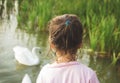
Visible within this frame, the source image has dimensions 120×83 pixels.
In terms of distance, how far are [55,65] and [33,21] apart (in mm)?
6143

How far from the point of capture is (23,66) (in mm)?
6457

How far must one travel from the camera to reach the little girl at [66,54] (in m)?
2.06

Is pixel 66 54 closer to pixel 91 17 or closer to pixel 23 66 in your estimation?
pixel 23 66

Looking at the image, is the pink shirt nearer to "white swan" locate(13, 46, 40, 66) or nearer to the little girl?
the little girl

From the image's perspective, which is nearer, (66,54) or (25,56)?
(66,54)

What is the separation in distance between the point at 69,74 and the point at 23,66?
4.43 metres

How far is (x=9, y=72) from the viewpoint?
233 inches

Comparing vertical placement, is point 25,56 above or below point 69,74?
below

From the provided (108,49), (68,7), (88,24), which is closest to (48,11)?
(68,7)

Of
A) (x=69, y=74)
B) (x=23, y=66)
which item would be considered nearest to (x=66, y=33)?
(x=69, y=74)

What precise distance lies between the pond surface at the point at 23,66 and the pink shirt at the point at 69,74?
11.6 ft

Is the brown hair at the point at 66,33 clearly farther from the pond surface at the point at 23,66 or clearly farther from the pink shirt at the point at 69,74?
the pond surface at the point at 23,66

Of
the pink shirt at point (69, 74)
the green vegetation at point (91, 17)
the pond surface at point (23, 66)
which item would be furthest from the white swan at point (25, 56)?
the pink shirt at point (69, 74)

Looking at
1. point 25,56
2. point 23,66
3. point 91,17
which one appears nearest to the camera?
point 23,66
